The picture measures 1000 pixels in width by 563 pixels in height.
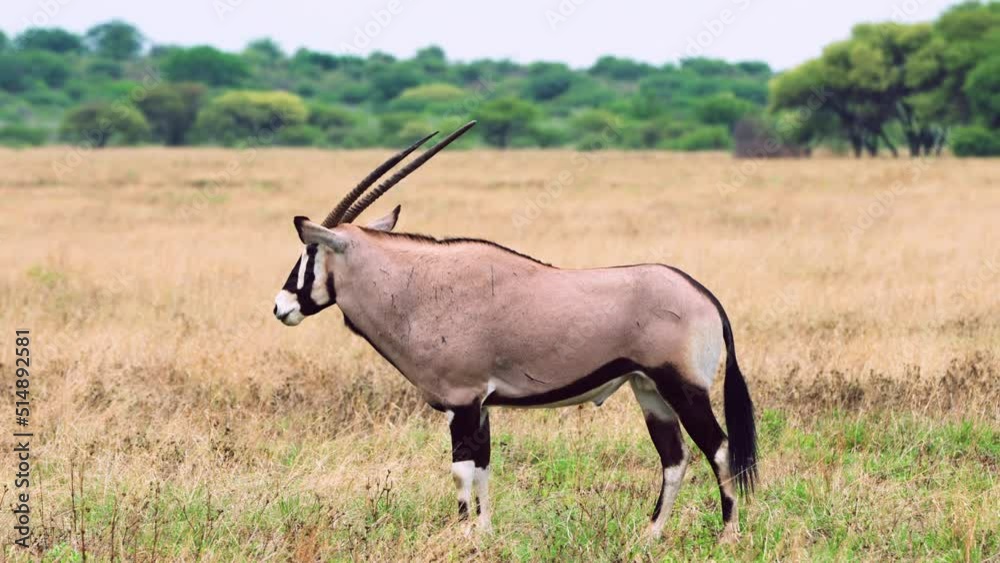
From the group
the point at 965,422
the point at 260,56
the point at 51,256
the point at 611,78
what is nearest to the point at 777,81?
the point at 51,256

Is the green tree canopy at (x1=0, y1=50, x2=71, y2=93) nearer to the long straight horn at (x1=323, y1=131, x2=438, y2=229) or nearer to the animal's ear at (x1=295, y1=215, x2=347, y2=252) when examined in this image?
the long straight horn at (x1=323, y1=131, x2=438, y2=229)

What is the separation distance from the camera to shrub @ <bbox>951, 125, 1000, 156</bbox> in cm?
5388

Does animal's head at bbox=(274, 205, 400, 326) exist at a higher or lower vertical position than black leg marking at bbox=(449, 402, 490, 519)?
higher

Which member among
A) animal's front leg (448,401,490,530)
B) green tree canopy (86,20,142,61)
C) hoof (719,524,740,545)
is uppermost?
green tree canopy (86,20,142,61)

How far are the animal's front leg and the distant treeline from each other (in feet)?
48.0

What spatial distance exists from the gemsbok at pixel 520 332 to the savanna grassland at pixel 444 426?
1.40 feet

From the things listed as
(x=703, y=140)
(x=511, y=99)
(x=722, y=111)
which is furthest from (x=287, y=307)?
(x=722, y=111)

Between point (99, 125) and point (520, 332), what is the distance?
69.4 meters

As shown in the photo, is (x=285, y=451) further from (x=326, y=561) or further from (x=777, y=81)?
(x=777, y=81)

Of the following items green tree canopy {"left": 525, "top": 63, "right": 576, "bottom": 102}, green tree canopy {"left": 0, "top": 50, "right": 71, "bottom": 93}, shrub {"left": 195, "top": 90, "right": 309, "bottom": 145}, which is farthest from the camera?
green tree canopy {"left": 525, "top": 63, "right": 576, "bottom": 102}

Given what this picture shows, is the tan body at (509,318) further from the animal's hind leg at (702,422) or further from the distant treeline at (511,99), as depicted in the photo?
the distant treeline at (511,99)

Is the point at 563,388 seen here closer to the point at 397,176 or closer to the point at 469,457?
the point at 469,457

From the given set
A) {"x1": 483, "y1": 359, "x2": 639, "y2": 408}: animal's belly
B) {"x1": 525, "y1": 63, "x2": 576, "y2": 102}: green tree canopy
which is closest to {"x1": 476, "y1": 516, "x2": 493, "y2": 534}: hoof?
{"x1": 483, "y1": 359, "x2": 639, "y2": 408}: animal's belly

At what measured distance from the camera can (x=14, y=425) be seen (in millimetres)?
7270
